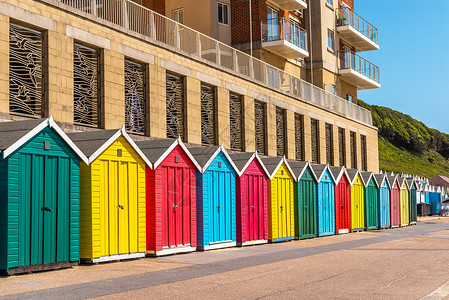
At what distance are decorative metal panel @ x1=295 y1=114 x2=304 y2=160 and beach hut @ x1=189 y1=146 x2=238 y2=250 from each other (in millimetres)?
13352

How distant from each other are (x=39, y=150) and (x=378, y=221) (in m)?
23.5

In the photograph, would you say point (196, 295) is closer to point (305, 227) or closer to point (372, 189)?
point (305, 227)

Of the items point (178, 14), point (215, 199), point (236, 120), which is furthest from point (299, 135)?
point (215, 199)

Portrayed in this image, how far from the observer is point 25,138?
12.5 m

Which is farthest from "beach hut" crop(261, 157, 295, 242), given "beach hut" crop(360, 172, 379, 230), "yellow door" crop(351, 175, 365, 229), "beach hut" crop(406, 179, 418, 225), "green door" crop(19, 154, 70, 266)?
"beach hut" crop(406, 179, 418, 225)

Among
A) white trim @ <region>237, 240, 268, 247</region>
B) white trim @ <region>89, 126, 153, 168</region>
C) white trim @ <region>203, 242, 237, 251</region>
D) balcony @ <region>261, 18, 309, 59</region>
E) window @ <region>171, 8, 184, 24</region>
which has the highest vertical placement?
window @ <region>171, 8, 184, 24</region>

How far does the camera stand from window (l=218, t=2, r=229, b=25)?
34188 mm

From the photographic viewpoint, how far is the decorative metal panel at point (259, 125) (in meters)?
29.1

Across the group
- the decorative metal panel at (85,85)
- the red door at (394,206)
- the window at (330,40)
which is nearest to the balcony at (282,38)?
the window at (330,40)

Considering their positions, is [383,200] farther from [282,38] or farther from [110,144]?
[110,144]

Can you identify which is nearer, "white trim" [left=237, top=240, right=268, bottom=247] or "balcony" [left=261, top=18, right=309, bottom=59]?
"white trim" [left=237, top=240, right=268, bottom=247]

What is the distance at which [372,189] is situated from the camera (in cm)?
3272

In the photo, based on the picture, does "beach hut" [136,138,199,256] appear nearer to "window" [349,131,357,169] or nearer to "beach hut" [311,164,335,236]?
"beach hut" [311,164,335,236]

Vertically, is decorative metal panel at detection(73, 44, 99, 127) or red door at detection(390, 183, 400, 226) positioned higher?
decorative metal panel at detection(73, 44, 99, 127)
